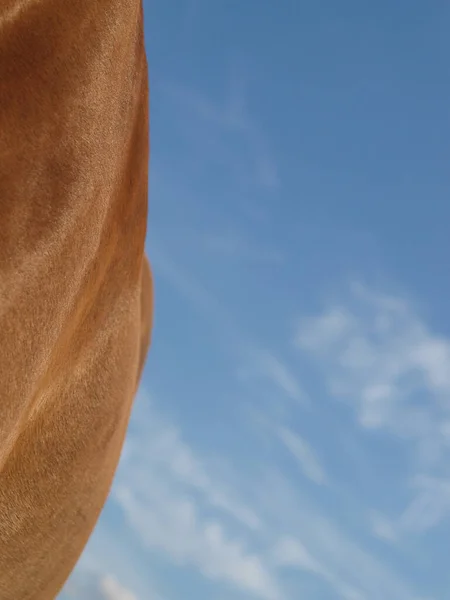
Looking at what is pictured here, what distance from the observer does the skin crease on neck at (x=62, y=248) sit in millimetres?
1524

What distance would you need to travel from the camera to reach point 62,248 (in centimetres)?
162

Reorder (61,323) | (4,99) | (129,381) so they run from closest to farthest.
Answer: (4,99) → (61,323) → (129,381)

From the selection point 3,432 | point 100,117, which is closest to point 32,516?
point 3,432

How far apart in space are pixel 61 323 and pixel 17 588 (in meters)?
1.18

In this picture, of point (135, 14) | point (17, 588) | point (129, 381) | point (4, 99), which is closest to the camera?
point (4, 99)

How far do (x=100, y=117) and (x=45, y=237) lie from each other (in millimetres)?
339

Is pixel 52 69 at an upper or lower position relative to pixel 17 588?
upper

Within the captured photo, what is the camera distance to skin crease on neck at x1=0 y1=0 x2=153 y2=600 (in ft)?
5.00

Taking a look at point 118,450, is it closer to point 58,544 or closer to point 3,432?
point 58,544

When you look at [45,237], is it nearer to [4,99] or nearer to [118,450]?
[4,99]

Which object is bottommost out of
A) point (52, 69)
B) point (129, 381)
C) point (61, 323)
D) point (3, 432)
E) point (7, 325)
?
point (3, 432)

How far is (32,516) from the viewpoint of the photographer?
2309mm

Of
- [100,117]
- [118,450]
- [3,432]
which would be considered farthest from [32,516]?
[100,117]

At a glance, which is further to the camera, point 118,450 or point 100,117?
point 118,450
